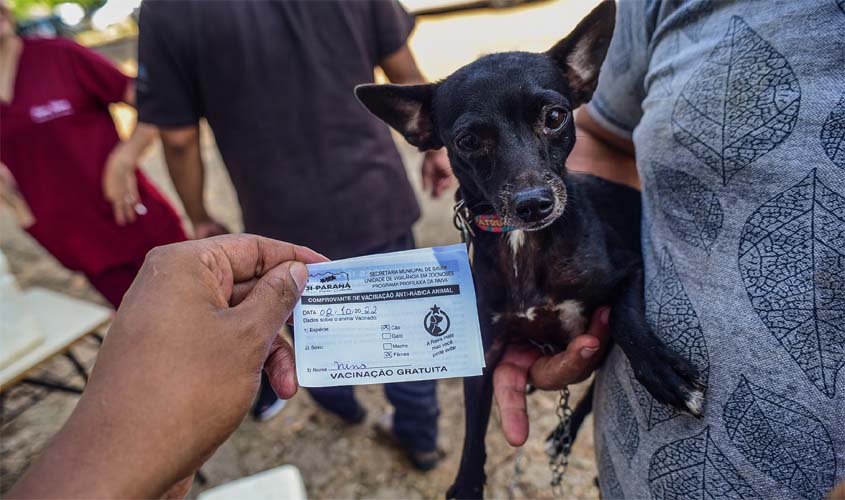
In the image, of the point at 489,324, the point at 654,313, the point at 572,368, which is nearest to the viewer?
the point at 654,313

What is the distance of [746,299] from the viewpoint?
1.06 metres

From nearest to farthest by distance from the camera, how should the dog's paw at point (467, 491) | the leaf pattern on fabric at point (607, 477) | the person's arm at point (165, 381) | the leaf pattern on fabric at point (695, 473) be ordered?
the person's arm at point (165, 381), the leaf pattern on fabric at point (695, 473), the leaf pattern on fabric at point (607, 477), the dog's paw at point (467, 491)

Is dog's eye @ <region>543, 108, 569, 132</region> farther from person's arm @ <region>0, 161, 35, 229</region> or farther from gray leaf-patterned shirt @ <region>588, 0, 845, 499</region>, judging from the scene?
person's arm @ <region>0, 161, 35, 229</region>

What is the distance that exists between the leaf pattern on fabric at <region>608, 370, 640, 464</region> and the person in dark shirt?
1503mm

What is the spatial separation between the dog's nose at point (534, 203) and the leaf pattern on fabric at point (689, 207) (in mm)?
274

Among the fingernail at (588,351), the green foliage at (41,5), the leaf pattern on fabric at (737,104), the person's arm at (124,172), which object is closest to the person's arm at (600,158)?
the leaf pattern on fabric at (737,104)

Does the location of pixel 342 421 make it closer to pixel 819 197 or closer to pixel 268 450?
pixel 268 450

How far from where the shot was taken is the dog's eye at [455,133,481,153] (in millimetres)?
1556

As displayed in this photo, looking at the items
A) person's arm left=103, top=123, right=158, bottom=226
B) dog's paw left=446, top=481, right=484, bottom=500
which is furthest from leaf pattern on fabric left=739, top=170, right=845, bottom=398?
person's arm left=103, top=123, right=158, bottom=226

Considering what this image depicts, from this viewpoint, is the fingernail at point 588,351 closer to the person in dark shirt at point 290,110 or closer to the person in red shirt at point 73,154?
the person in dark shirt at point 290,110

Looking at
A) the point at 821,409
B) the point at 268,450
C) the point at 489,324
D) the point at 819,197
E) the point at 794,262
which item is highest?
the point at 819,197

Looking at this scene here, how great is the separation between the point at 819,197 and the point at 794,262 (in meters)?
0.13

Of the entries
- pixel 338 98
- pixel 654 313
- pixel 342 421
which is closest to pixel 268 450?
pixel 342 421

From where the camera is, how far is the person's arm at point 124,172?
9.54ft
